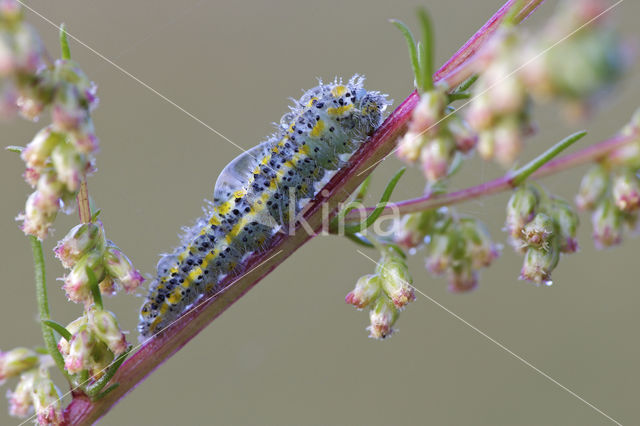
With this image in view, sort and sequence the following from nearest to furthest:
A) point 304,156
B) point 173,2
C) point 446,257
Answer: point 446,257 → point 304,156 → point 173,2

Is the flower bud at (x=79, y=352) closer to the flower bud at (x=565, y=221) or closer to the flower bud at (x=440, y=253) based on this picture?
the flower bud at (x=440, y=253)

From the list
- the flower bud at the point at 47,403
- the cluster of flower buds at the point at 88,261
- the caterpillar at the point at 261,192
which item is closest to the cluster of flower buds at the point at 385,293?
the caterpillar at the point at 261,192

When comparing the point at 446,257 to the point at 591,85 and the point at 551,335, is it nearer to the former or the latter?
the point at 591,85

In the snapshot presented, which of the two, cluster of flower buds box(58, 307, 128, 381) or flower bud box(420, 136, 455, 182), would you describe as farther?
cluster of flower buds box(58, 307, 128, 381)

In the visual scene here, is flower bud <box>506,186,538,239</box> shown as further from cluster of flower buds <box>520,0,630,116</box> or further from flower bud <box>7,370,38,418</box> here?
flower bud <box>7,370,38,418</box>

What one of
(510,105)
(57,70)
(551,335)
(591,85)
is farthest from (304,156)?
(551,335)

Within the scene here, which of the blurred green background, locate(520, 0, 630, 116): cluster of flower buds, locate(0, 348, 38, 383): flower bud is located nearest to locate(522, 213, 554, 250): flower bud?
locate(520, 0, 630, 116): cluster of flower buds
